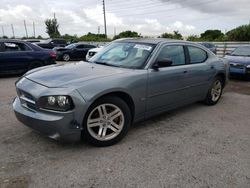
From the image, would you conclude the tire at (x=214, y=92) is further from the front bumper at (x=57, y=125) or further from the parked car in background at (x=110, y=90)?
the front bumper at (x=57, y=125)

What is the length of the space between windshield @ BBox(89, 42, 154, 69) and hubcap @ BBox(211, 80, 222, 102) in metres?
2.27

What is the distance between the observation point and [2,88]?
7.58 metres

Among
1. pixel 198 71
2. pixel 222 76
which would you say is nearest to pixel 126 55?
pixel 198 71

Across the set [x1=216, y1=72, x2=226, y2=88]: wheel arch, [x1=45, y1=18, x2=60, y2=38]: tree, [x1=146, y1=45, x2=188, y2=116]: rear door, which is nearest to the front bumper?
[x1=146, y1=45, x2=188, y2=116]: rear door

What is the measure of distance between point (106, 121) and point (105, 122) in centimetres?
2

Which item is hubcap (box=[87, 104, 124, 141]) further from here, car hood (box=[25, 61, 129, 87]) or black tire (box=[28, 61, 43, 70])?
black tire (box=[28, 61, 43, 70])

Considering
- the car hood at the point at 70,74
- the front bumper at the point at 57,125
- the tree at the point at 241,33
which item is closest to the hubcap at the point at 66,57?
the car hood at the point at 70,74

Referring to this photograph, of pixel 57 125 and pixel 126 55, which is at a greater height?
pixel 126 55

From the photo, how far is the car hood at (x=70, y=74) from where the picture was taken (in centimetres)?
340

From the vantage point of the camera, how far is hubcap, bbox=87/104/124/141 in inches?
136

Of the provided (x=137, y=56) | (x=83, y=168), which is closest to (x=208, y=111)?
(x=137, y=56)

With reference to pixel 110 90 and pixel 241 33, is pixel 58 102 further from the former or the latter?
pixel 241 33

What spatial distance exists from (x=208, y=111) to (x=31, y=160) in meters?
3.74

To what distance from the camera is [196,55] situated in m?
5.31
